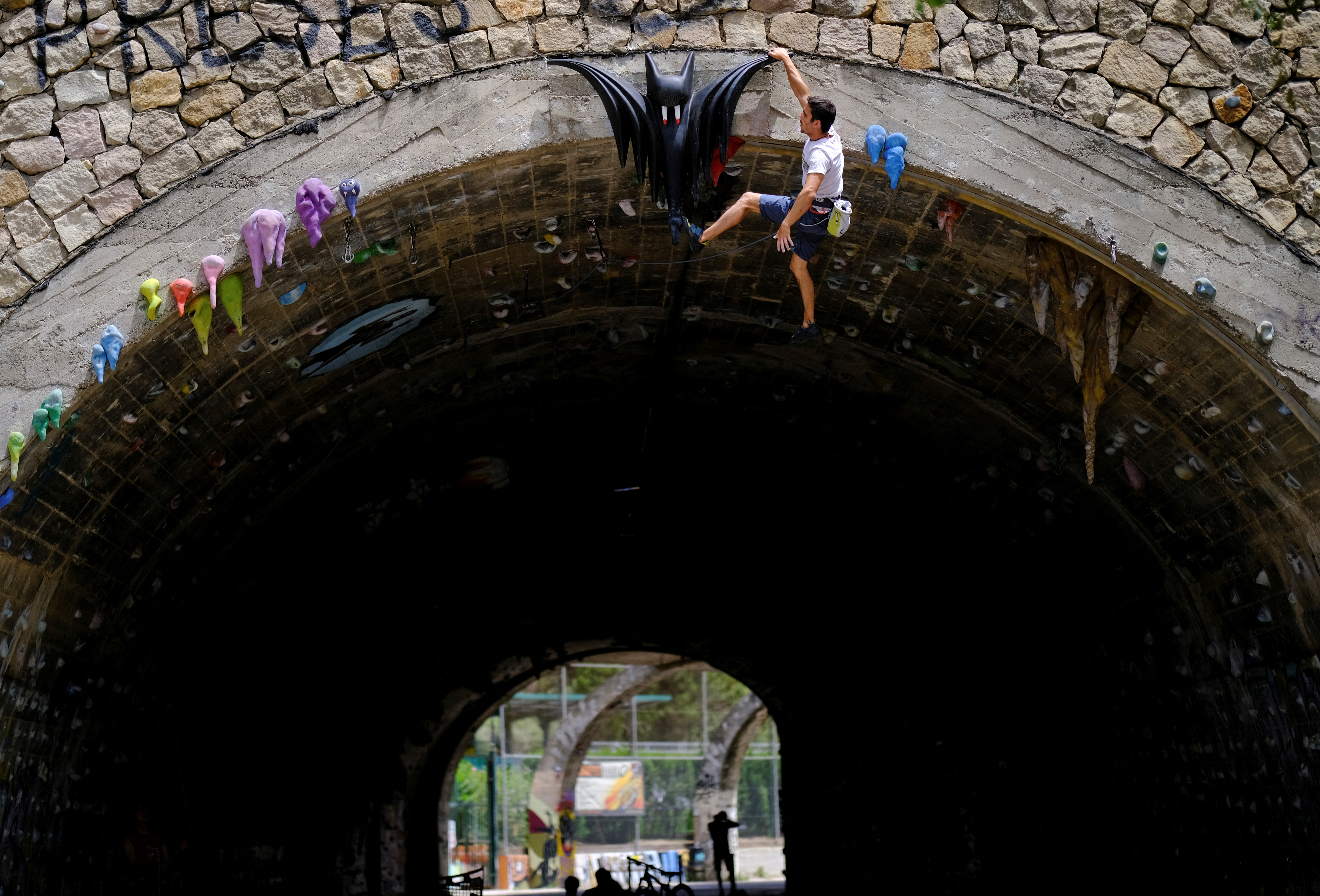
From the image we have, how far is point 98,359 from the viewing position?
6371 mm

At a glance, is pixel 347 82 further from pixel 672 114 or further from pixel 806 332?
pixel 806 332

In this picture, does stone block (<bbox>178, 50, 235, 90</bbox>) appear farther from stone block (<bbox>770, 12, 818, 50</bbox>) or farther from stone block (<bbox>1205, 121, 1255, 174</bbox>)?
stone block (<bbox>1205, 121, 1255, 174</bbox>)

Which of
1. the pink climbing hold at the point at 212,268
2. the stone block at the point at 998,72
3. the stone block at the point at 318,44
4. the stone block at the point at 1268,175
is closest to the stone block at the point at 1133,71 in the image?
the stone block at the point at 998,72

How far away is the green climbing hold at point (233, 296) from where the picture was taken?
665 cm

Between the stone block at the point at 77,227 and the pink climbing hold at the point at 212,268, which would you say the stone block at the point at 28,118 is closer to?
the stone block at the point at 77,227

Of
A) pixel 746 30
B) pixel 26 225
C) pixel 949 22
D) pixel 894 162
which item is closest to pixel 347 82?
pixel 26 225

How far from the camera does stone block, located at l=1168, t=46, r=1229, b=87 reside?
691cm

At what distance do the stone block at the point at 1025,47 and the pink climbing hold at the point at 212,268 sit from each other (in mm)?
4128

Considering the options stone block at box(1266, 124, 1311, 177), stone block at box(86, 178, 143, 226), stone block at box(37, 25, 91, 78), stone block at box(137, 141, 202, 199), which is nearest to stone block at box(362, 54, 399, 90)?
stone block at box(137, 141, 202, 199)

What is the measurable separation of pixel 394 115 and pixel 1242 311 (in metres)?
4.53

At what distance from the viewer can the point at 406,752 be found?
15.6m

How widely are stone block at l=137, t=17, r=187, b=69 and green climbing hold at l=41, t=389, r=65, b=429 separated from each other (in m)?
1.77

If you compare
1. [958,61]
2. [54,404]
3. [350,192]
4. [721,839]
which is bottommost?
[721,839]

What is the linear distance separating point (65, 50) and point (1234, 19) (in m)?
6.20
